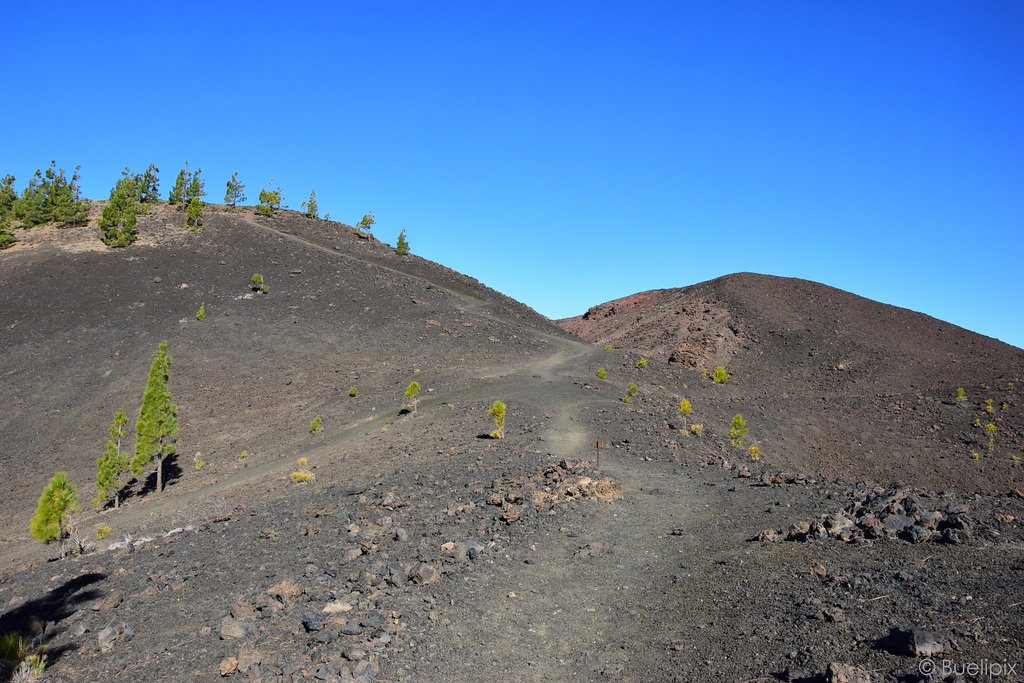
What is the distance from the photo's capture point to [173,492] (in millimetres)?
23141

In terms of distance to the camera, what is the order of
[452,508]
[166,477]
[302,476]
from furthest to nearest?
1. [166,477]
2. [302,476]
3. [452,508]

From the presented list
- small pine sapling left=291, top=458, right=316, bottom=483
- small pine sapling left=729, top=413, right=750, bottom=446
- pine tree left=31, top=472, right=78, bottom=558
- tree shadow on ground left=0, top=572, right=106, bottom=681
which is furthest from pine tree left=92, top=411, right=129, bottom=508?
small pine sapling left=729, top=413, right=750, bottom=446

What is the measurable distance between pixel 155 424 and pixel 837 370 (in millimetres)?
44141

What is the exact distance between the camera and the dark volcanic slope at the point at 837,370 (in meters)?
28.0

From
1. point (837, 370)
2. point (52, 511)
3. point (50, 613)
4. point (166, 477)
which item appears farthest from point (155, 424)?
point (837, 370)

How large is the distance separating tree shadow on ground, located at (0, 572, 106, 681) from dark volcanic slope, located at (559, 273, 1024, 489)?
22604mm

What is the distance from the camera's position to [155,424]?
23.9 meters

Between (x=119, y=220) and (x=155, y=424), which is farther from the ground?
(x=119, y=220)

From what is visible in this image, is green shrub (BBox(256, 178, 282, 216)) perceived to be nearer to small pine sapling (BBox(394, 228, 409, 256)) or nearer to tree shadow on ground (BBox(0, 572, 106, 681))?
small pine sapling (BBox(394, 228, 409, 256))

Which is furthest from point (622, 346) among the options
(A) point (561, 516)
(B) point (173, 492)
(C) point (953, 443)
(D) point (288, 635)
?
(D) point (288, 635)

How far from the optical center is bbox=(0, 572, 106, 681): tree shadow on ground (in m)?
10.0

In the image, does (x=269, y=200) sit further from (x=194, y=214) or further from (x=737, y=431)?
(x=737, y=431)

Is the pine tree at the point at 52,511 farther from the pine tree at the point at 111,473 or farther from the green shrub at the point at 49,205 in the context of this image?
the green shrub at the point at 49,205

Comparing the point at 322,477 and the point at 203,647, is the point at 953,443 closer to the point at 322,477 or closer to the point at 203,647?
the point at 322,477
